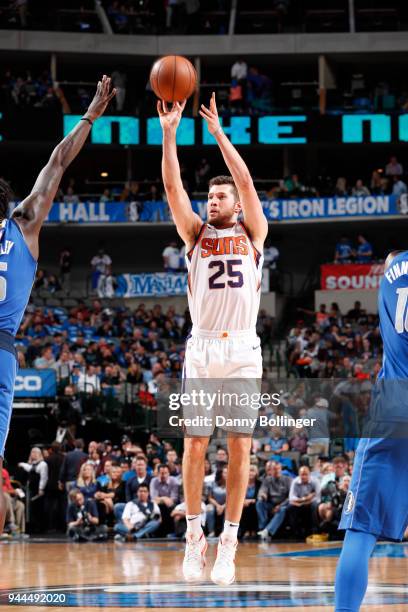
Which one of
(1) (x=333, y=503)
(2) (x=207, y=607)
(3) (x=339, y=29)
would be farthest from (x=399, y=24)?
(2) (x=207, y=607)

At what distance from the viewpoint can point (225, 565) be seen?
7.82 metres

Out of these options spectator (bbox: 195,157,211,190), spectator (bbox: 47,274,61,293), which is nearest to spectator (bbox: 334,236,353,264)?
spectator (bbox: 195,157,211,190)

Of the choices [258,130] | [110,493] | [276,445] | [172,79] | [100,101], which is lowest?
[110,493]

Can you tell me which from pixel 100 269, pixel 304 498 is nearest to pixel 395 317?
pixel 304 498

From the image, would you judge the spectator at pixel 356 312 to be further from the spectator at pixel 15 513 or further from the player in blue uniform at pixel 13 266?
the player in blue uniform at pixel 13 266

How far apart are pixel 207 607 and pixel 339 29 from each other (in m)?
27.3

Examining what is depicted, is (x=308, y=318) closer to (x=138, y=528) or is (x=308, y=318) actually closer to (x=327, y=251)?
(x=327, y=251)

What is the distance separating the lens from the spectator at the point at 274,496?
1703 cm

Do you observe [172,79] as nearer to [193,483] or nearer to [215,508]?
[193,483]

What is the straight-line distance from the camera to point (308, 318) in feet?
99.7

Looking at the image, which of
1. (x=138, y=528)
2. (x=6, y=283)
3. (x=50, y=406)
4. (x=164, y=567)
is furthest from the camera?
(x=50, y=406)

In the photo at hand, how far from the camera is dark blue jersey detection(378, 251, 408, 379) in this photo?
19.8ft

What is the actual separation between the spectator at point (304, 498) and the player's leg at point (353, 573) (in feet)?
35.8

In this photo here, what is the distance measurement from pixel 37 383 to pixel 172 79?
15.0 metres
